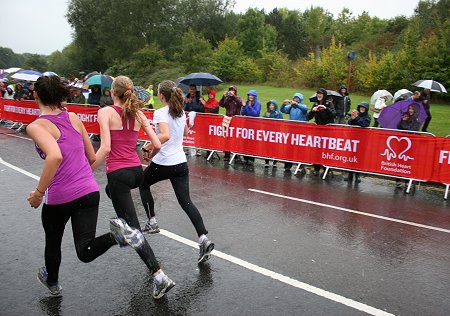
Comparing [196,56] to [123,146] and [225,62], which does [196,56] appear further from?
[123,146]

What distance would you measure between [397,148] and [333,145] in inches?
57.9

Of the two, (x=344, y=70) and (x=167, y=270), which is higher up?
(x=344, y=70)

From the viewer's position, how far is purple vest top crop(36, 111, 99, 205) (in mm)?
3457

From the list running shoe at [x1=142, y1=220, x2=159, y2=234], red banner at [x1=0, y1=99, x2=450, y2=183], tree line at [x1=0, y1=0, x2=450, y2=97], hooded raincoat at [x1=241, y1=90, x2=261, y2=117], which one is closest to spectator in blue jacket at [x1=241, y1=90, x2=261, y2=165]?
hooded raincoat at [x1=241, y1=90, x2=261, y2=117]

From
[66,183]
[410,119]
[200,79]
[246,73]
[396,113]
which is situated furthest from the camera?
[246,73]

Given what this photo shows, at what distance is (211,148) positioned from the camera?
12.3 meters

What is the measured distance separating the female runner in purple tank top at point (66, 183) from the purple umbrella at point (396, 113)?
27.1ft

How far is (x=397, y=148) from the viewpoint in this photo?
9258 mm

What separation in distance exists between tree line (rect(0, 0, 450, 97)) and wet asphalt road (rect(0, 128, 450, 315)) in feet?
88.2

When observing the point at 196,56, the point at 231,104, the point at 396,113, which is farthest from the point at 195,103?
the point at 196,56

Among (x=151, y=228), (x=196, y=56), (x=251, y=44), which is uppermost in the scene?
(x=251, y=44)

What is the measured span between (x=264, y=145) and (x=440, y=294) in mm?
7290

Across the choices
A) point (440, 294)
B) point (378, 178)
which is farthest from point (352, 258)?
point (378, 178)

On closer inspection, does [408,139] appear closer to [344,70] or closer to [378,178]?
[378,178]
